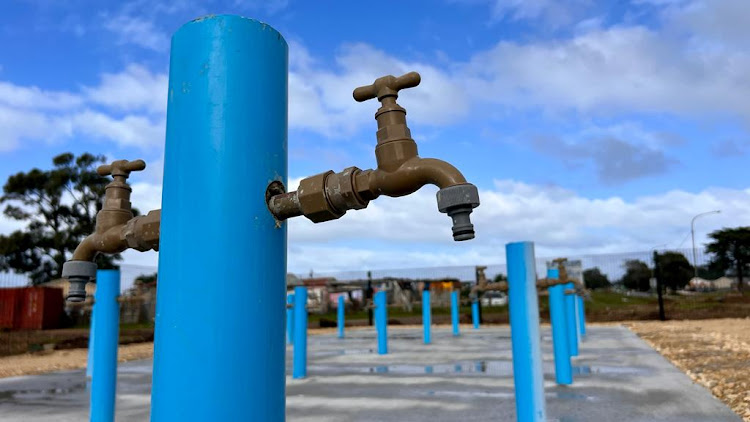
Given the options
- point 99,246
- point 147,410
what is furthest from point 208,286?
point 147,410

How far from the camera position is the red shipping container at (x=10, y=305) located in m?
20.6

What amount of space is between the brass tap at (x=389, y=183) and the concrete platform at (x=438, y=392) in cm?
318

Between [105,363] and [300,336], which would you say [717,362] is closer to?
[300,336]

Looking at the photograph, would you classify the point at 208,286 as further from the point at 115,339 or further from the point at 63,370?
the point at 63,370

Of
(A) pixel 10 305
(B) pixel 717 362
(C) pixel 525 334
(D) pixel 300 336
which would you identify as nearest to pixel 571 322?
(B) pixel 717 362

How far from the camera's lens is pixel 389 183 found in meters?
1.36

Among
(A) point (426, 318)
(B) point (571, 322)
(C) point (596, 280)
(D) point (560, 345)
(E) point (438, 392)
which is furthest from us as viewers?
(C) point (596, 280)

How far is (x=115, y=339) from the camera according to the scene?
11.4ft

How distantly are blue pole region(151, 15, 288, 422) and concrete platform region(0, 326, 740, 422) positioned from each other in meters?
3.11

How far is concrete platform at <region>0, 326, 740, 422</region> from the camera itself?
424cm

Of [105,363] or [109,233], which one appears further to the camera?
[105,363]

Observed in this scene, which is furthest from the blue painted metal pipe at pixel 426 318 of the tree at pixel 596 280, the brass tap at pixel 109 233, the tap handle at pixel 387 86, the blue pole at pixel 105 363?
the tree at pixel 596 280

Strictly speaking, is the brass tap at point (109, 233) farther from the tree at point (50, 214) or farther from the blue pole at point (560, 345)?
the tree at point (50, 214)

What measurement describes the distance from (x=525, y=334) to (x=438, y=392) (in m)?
2.24
